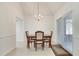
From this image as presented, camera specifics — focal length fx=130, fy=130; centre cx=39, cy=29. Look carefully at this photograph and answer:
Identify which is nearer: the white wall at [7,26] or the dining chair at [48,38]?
the white wall at [7,26]

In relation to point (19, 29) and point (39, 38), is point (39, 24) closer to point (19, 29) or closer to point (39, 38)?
point (39, 38)

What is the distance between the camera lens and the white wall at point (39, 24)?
579 centimetres

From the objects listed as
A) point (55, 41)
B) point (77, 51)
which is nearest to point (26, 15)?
point (55, 41)

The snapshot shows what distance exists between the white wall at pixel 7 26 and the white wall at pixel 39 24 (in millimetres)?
536

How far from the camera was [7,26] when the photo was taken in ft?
16.0

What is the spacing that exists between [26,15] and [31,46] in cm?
144

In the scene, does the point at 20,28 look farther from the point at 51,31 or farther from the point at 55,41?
the point at 55,41

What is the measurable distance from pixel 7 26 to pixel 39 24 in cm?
153

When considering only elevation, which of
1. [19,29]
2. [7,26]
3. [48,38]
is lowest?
[48,38]

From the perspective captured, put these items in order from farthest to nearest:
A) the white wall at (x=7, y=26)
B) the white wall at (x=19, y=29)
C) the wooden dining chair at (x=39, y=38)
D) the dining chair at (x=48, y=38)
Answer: the dining chair at (x=48, y=38) → the wooden dining chair at (x=39, y=38) → the white wall at (x=19, y=29) → the white wall at (x=7, y=26)

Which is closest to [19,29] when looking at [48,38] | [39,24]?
[39,24]

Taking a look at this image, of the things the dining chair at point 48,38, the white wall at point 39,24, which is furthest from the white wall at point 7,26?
the dining chair at point 48,38

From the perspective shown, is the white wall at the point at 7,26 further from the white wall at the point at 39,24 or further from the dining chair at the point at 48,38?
the dining chair at the point at 48,38

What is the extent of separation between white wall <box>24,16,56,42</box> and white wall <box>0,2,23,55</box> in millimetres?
536
